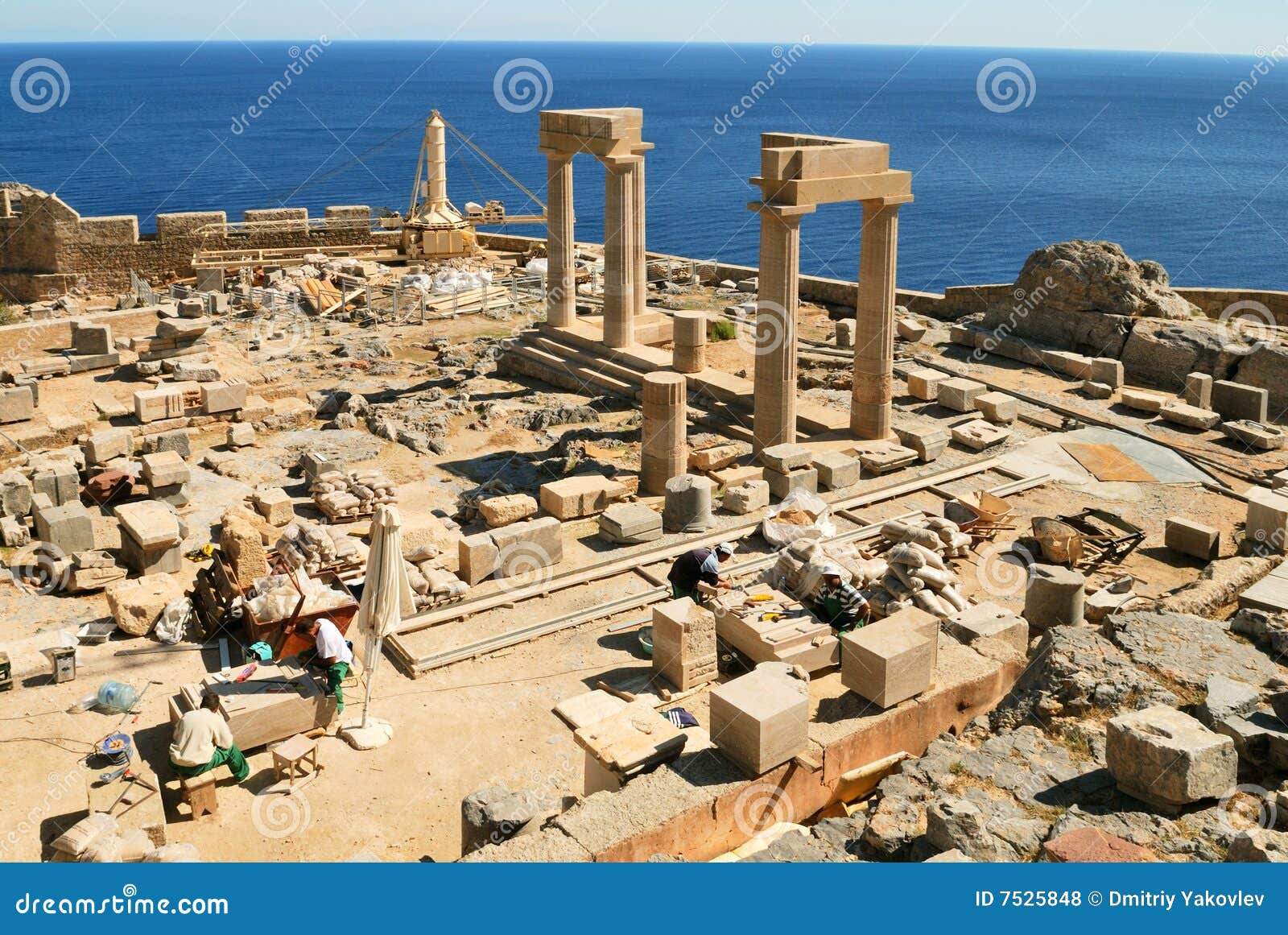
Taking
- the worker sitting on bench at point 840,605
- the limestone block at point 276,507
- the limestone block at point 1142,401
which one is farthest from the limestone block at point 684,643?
the limestone block at point 1142,401

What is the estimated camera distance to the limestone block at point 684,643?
13570mm

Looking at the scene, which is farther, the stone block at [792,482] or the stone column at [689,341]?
the stone column at [689,341]

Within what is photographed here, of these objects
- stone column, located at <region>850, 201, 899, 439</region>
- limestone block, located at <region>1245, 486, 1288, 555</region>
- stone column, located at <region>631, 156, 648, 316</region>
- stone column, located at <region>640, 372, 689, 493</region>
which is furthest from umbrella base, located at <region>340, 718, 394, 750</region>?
stone column, located at <region>631, 156, 648, 316</region>

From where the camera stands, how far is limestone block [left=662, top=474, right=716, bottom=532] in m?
17.8

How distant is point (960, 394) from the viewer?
75.4 feet

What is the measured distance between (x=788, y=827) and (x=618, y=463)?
419 inches

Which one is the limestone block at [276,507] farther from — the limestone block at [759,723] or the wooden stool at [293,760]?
the limestone block at [759,723]

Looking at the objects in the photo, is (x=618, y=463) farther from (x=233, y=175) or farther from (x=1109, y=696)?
(x=233, y=175)

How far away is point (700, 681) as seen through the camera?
13789 millimetres

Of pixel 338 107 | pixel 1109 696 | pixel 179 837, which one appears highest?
pixel 338 107

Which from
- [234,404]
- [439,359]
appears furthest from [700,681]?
[439,359]

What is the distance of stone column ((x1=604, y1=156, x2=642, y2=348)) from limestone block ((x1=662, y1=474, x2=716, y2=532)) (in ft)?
24.4

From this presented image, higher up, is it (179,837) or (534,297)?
(534,297)

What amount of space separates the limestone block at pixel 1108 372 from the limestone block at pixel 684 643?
1475 cm
